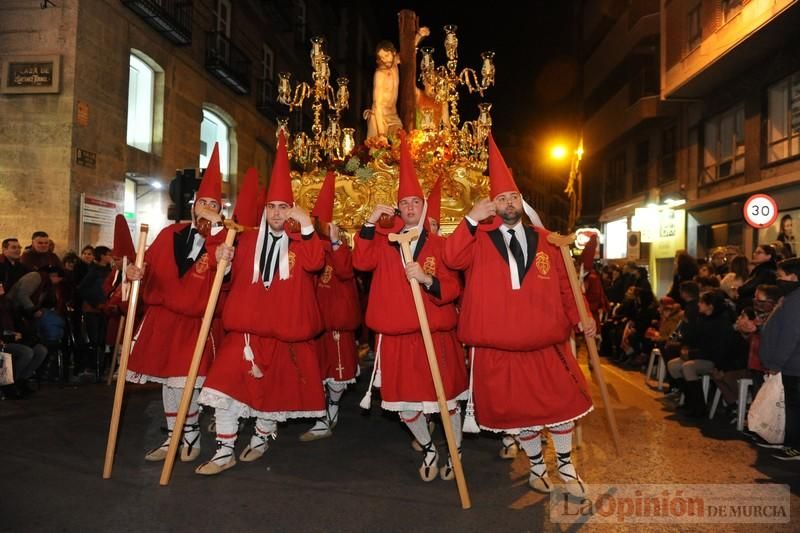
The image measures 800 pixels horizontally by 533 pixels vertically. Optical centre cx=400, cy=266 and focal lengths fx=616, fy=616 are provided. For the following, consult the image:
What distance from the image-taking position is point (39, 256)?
327 inches

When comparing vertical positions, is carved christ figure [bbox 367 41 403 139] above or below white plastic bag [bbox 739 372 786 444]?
above

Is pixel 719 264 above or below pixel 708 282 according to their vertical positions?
above

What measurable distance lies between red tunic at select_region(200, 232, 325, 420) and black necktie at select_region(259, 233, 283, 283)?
7 cm

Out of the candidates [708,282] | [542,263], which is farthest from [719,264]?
[542,263]

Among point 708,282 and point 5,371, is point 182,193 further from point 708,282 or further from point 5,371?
point 708,282

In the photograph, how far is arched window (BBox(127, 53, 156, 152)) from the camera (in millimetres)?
13414

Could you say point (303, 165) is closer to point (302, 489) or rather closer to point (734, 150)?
point (302, 489)

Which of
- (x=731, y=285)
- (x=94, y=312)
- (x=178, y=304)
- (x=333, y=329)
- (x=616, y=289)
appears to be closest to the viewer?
(x=178, y=304)

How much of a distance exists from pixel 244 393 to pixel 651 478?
3.11 metres

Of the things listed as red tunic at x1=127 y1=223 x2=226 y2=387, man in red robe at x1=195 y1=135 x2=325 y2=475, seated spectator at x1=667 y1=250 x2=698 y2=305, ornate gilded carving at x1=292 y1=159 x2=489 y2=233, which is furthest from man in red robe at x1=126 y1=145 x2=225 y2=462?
seated spectator at x1=667 y1=250 x2=698 y2=305

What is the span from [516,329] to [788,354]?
9.12 feet

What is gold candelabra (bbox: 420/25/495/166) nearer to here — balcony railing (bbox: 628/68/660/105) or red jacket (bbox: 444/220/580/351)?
red jacket (bbox: 444/220/580/351)

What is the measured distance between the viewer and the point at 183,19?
14.6 meters

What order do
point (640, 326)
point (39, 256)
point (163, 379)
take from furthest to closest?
point (640, 326), point (39, 256), point (163, 379)
